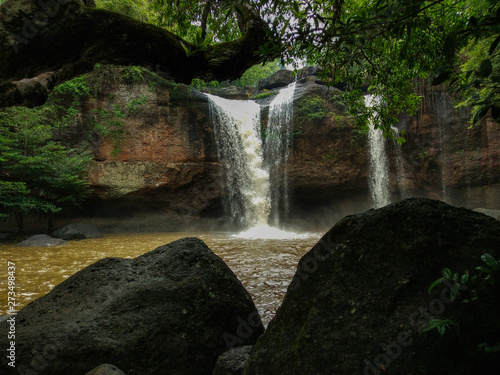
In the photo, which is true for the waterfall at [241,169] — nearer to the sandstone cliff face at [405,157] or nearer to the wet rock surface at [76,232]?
the sandstone cliff face at [405,157]

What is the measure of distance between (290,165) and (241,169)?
251 cm

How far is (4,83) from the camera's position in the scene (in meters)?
1.89

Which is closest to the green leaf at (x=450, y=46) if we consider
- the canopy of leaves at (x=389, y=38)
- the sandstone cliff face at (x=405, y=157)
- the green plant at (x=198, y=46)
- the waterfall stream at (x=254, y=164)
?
the canopy of leaves at (x=389, y=38)

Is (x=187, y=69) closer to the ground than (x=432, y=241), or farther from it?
farther from it

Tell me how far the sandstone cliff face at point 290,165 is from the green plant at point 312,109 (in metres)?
0.07

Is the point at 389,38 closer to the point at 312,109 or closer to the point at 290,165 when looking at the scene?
the point at 290,165

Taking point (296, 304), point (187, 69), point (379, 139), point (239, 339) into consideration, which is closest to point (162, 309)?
point (239, 339)

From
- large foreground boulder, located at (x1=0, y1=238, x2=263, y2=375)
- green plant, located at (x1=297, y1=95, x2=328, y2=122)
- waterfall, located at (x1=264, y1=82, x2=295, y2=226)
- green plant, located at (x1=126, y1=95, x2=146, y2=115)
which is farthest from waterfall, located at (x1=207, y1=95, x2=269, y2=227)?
large foreground boulder, located at (x1=0, y1=238, x2=263, y2=375)

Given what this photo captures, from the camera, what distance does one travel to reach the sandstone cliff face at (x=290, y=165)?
12.7 meters

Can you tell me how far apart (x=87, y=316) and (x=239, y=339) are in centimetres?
122

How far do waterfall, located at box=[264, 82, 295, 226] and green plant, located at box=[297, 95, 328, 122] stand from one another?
0.57 metres

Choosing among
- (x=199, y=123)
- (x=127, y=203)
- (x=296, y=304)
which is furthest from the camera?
(x=199, y=123)

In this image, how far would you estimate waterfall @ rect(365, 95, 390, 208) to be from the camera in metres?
14.3

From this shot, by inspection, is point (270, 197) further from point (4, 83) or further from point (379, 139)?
point (4, 83)
